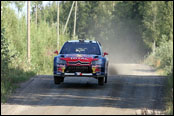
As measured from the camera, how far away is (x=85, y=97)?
1688cm

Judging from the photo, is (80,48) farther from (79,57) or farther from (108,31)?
(108,31)

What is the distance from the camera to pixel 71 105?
1522cm

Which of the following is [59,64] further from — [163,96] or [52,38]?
[52,38]

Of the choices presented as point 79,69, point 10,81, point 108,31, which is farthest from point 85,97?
point 108,31

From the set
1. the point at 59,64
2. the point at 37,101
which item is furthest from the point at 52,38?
the point at 37,101

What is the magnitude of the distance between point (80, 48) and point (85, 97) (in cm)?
368

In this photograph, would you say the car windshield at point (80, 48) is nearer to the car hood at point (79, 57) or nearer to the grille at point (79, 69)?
the car hood at point (79, 57)

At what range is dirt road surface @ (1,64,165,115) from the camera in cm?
1445

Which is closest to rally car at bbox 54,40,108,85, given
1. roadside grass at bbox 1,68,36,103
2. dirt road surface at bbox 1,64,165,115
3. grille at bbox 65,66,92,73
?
grille at bbox 65,66,92,73

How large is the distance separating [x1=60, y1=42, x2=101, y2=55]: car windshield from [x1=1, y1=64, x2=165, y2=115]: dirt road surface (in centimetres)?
139

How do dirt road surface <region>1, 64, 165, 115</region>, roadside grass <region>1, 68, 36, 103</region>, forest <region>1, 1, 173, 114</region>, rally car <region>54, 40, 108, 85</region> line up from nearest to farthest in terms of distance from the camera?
dirt road surface <region>1, 64, 165, 115</region> → roadside grass <region>1, 68, 36, 103</region> → rally car <region>54, 40, 108, 85</region> → forest <region>1, 1, 173, 114</region>

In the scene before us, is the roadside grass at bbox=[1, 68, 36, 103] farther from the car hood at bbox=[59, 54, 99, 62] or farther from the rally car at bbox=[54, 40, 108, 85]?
the car hood at bbox=[59, 54, 99, 62]

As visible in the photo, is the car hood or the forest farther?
the forest

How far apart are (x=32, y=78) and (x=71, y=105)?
24.8 ft
